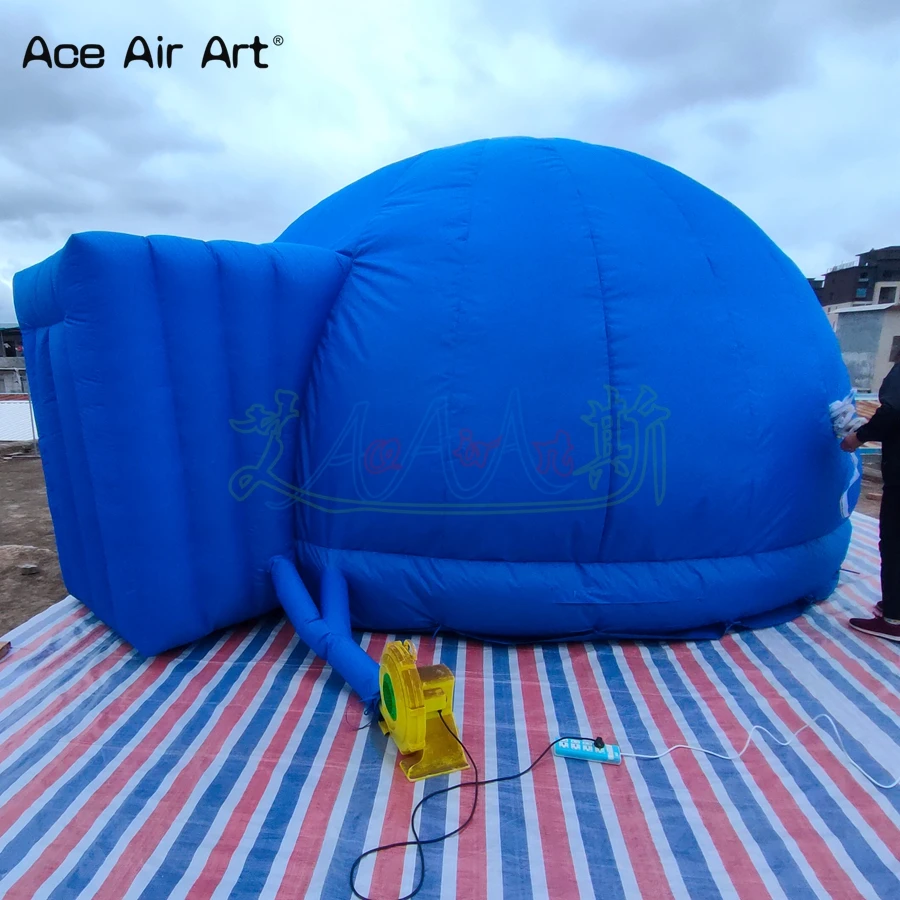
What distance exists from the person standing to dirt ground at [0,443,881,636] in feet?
11.0

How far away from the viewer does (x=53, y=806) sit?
1.92m

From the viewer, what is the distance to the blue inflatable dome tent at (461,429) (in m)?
2.55

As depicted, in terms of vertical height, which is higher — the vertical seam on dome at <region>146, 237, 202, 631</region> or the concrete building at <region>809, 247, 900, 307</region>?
the concrete building at <region>809, 247, 900, 307</region>

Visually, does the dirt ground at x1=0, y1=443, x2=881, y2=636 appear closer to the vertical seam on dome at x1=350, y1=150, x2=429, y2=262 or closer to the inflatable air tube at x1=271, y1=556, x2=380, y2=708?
the inflatable air tube at x1=271, y1=556, x2=380, y2=708

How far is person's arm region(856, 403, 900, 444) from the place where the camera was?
106 inches

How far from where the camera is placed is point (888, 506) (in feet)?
9.55

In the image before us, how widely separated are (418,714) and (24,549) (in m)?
4.04

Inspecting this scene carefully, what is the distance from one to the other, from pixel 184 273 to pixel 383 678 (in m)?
1.69

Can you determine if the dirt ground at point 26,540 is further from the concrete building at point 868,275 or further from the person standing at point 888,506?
the concrete building at point 868,275

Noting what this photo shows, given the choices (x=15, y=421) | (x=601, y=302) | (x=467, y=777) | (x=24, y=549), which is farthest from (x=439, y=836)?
(x=15, y=421)

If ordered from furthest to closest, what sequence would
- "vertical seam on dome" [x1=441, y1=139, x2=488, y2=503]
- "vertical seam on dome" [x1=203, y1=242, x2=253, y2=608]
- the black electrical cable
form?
"vertical seam on dome" [x1=441, y1=139, x2=488, y2=503] < "vertical seam on dome" [x1=203, y1=242, x2=253, y2=608] < the black electrical cable

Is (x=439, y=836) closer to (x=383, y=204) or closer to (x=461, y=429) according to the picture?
(x=461, y=429)

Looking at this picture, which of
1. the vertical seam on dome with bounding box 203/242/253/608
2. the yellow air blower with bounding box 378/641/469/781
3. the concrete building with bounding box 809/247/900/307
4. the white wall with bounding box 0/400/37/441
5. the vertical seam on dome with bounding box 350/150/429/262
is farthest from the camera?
the concrete building with bounding box 809/247/900/307

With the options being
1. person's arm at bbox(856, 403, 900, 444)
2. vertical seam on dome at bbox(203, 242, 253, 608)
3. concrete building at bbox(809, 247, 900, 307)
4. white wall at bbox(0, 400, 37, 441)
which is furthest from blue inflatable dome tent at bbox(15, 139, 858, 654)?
concrete building at bbox(809, 247, 900, 307)
